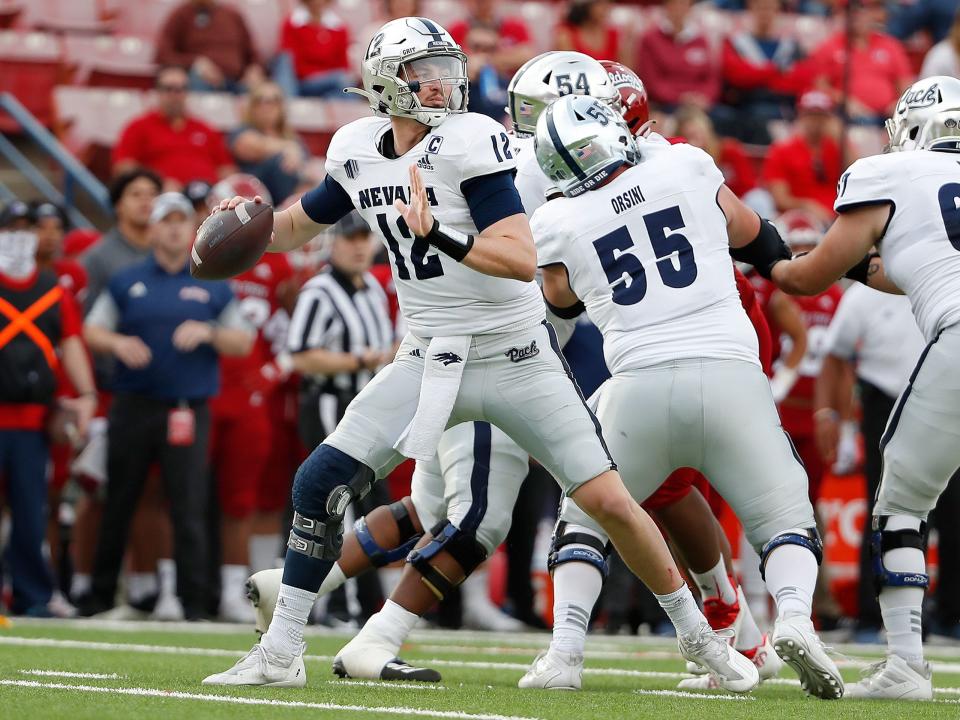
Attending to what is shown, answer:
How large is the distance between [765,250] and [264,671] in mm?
2093

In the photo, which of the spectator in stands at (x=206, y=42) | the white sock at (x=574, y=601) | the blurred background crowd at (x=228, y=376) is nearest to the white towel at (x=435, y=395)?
the white sock at (x=574, y=601)

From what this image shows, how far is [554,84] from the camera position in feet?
19.5

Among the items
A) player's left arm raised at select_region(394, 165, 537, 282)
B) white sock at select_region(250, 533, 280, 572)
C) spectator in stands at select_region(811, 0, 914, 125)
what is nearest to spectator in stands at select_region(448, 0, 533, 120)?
spectator in stands at select_region(811, 0, 914, 125)

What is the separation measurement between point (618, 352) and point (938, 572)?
394 centimetres

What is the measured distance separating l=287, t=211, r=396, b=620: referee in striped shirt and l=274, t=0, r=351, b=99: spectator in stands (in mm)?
4503

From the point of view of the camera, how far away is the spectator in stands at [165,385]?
28.3ft

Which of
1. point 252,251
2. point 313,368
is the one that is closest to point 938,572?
point 313,368

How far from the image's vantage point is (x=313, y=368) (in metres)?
8.43

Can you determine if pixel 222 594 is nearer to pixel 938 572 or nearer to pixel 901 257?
pixel 938 572

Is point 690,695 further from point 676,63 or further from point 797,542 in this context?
point 676,63

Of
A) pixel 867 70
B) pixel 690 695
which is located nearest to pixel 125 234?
pixel 690 695

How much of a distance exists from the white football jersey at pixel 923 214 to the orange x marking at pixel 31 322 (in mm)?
4908

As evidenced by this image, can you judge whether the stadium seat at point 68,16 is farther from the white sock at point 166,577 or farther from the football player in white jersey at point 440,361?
the football player in white jersey at point 440,361

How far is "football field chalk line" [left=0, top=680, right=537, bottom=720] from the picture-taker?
429 centimetres
